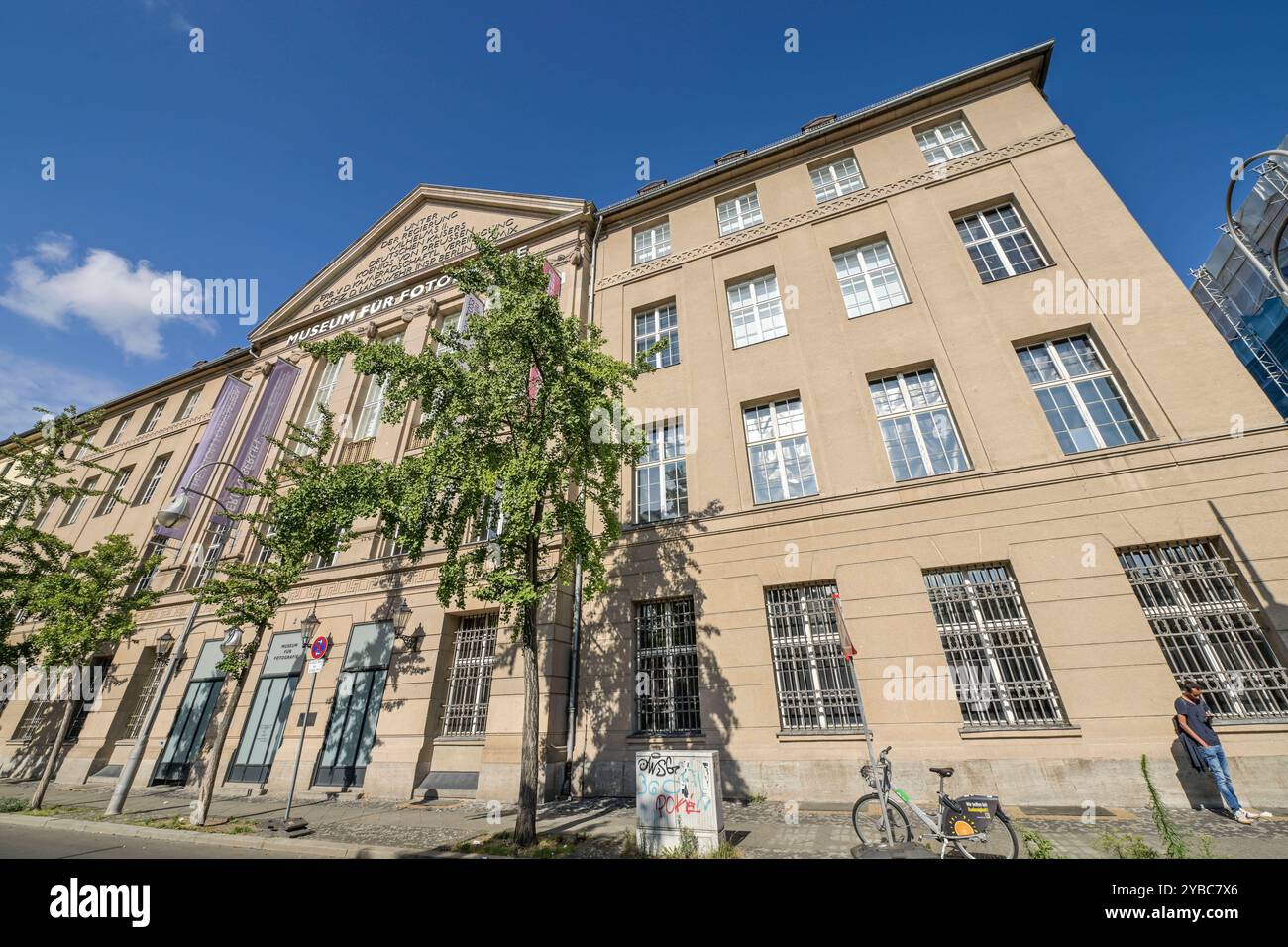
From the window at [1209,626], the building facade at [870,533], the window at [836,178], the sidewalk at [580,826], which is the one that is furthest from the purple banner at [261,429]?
the window at [1209,626]

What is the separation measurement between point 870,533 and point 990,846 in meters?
5.99

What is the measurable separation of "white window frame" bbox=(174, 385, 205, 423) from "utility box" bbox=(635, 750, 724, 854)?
31.5 m

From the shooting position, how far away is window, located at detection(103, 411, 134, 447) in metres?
27.9

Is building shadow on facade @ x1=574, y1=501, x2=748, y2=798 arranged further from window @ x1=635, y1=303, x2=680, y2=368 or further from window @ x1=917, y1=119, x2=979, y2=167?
window @ x1=917, y1=119, x2=979, y2=167

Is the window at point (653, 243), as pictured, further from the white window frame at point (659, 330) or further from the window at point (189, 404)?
the window at point (189, 404)

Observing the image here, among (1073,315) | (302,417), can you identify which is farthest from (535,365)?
(302,417)

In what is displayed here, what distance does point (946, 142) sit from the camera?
15.8m

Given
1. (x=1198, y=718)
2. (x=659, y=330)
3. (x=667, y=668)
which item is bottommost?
(x=1198, y=718)

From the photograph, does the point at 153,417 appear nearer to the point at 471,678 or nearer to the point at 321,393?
the point at 321,393

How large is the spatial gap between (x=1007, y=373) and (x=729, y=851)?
11.7 meters

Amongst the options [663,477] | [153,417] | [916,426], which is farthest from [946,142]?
[153,417]

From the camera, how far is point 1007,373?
11578mm

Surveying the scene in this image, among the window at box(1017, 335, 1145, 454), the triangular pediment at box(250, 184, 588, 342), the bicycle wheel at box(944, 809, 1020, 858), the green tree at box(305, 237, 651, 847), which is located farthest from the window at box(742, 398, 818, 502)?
the triangular pediment at box(250, 184, 588, 342)

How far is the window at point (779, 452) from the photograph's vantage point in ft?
41.9
